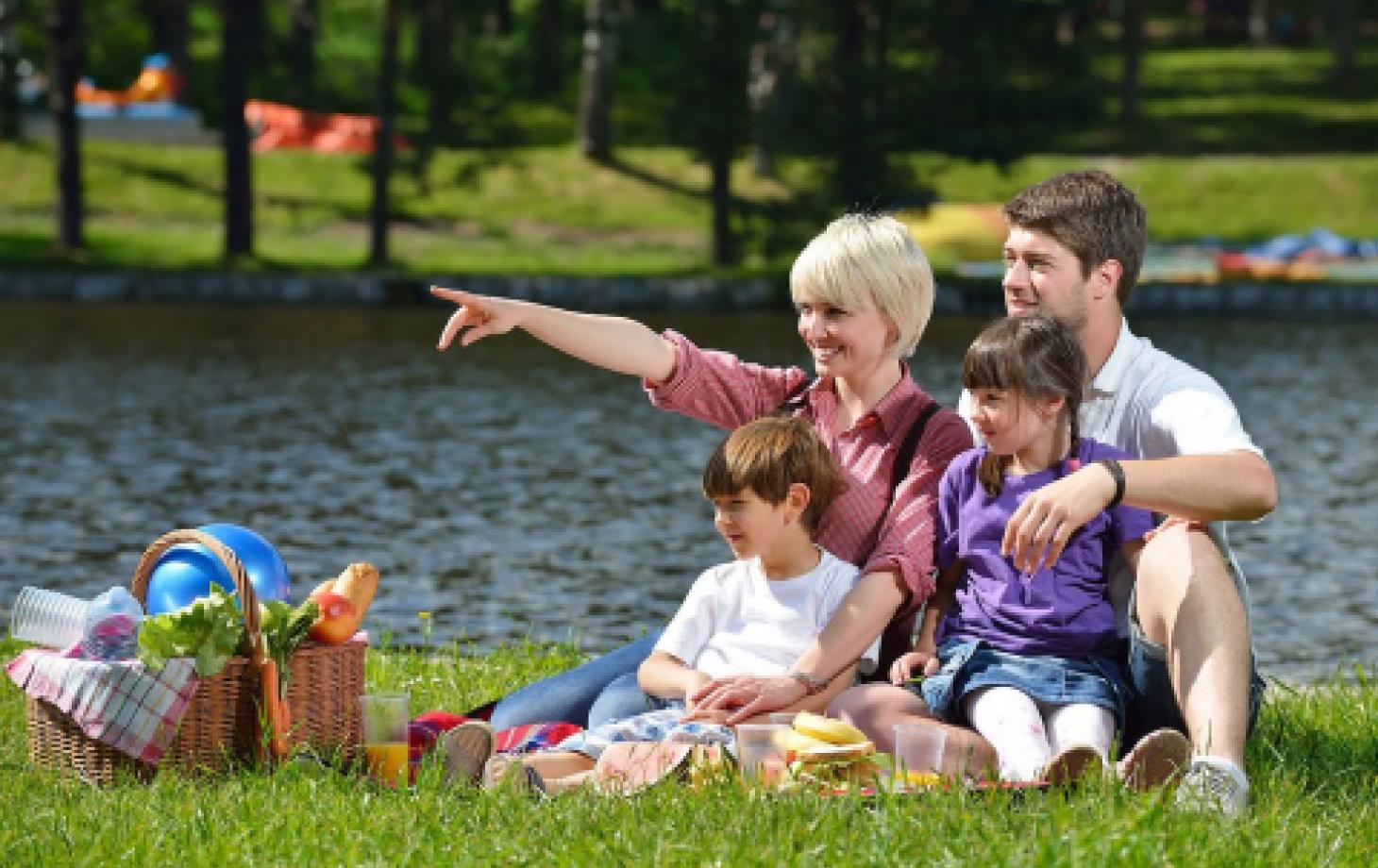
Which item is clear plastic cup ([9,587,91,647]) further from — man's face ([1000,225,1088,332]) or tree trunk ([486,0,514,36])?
tree trunk ([486,0,514,36])

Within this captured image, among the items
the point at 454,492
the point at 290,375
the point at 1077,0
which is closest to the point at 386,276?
the point at 290,375

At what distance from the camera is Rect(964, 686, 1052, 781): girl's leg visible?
5.67m

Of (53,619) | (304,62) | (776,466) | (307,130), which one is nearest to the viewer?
(776,466)

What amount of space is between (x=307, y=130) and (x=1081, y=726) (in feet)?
122

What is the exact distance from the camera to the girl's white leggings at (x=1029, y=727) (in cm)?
570

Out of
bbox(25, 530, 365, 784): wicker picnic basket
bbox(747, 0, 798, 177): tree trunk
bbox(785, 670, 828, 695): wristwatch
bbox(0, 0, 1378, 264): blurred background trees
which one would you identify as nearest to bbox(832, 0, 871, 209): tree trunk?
bbox(0, 0, 1378, 264): blurred background trees

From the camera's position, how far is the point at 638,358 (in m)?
6.40

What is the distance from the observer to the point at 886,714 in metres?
5.89

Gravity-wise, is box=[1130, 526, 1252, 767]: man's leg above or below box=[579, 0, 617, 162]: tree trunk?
above

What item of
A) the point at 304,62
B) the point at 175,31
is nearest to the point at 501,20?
the point at 175,31

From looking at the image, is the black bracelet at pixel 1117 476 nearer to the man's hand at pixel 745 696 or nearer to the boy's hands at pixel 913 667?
the boy's hands at pixel 913 667

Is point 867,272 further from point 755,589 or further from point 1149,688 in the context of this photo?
point 1149,688

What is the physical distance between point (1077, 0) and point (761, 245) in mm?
5799

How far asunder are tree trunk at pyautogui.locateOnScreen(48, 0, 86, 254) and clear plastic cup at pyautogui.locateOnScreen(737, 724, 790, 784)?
92.8 ft
